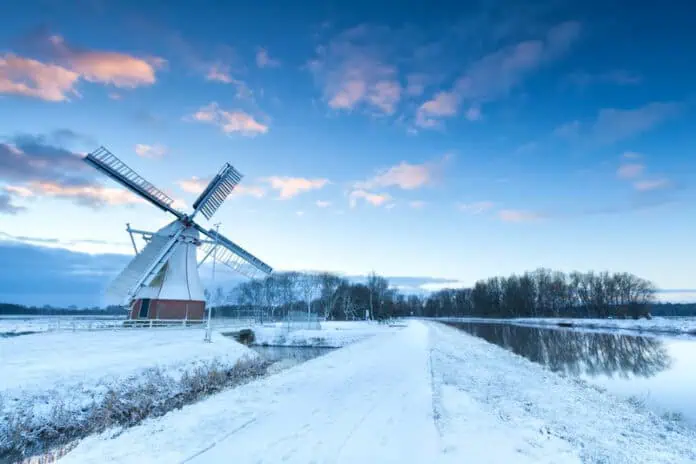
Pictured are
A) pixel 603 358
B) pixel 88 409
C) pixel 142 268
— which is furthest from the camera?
pixel 142 268

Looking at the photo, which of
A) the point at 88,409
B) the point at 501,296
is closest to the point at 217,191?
the point at 88,409

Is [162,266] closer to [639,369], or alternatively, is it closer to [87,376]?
[87,376]

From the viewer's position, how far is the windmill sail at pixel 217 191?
120 feet

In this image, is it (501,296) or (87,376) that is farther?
(501,296)

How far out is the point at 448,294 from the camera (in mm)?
168125

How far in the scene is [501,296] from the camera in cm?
11569

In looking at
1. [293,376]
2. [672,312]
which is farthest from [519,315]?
[293,376]

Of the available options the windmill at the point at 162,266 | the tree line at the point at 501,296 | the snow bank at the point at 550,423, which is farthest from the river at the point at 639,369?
the tree line at the point at 501,296

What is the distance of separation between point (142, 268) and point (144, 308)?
3.56m

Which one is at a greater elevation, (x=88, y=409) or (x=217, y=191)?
(x=217, y=191)

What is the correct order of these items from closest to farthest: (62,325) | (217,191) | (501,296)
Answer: (62,325) < (217,191) < (501,296)

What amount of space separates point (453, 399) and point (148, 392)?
34.2ft

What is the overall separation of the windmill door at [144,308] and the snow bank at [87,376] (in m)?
9.32

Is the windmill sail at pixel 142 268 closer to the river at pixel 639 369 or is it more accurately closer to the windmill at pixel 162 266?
the windmill at pixel 162 266
